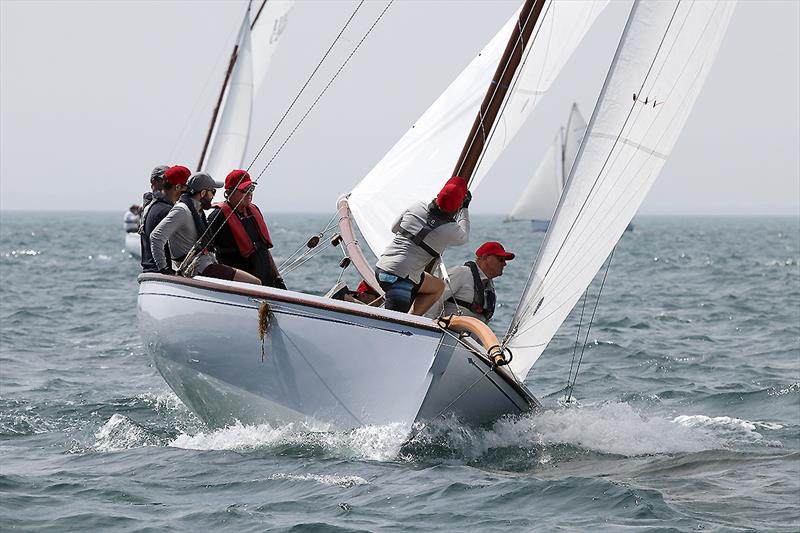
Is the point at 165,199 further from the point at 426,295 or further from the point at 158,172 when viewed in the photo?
the point at 426,295

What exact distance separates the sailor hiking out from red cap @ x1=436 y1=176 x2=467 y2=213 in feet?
2.49

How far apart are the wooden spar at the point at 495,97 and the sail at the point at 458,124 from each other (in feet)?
0.35

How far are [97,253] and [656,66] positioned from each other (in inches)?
1528

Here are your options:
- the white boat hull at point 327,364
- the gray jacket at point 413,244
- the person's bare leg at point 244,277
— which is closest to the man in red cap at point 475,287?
the gray jacket at point 413,244

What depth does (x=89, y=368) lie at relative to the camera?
13852 millimetres

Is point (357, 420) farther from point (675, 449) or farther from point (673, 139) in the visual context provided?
point (673, 139)

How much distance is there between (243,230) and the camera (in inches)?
387

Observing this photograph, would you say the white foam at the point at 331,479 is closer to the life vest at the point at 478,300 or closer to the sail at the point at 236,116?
the life vest at the point at 478,300

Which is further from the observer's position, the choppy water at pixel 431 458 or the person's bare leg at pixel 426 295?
the person's bare leg at pixel 426 295

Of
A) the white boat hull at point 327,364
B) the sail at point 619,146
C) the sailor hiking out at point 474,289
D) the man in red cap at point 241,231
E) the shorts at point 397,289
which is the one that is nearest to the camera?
the white boat hull at point 327,364

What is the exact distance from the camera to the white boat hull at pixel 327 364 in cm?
812

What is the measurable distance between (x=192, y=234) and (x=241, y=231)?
1.27 ft

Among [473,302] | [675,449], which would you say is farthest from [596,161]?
[675,449]

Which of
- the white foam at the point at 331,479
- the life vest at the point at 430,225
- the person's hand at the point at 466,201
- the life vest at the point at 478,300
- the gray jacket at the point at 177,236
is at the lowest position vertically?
the white foam at the point at 331,479
